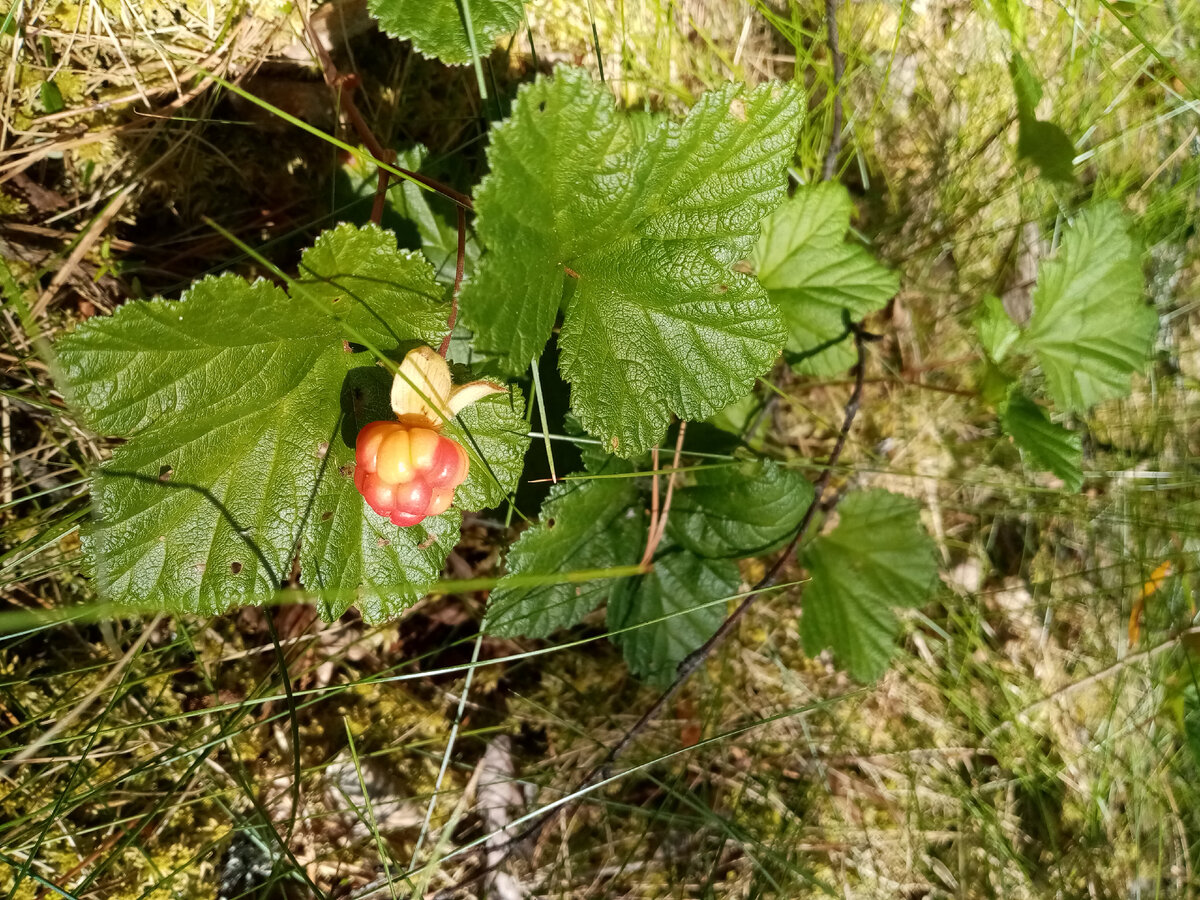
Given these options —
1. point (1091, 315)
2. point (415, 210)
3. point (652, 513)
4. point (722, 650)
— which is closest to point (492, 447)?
point (652, 513)

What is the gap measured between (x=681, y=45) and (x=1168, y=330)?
232 cm

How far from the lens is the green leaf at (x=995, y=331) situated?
2.29 m

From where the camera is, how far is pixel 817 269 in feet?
7.16

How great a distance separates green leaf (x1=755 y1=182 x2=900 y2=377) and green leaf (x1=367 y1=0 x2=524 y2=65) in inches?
34.5

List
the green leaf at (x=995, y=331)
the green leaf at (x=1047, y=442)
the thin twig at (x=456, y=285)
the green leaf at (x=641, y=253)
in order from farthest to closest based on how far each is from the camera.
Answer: the green leaf at (x=995, y=331) < the green leaf at (x=1047, y=442) < the thin twig at (x=456, y=285) < the green leaf at (x=641, y=253)

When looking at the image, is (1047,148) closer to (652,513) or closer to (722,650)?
(652,513)

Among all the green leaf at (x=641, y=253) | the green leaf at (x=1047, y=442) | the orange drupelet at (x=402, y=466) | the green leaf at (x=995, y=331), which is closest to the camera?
the orange drupelet at (x=402, y=466)

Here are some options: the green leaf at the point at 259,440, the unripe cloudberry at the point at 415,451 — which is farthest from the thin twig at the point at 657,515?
the unripe cloudberry at the point at 415,451

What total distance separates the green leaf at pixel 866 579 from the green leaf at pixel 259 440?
3.96 ft

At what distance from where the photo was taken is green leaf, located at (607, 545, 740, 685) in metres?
2.14

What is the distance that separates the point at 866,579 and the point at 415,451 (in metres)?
1.53

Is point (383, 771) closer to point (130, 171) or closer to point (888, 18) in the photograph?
point (130, 171)

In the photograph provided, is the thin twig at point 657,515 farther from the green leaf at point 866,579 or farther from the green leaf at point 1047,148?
the green leaf at point 1047,148

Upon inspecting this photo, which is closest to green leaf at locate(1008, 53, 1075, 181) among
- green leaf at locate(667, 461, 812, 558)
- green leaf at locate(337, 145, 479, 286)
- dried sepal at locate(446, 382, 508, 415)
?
green leaf at locate(667, 461, 812, 558)
